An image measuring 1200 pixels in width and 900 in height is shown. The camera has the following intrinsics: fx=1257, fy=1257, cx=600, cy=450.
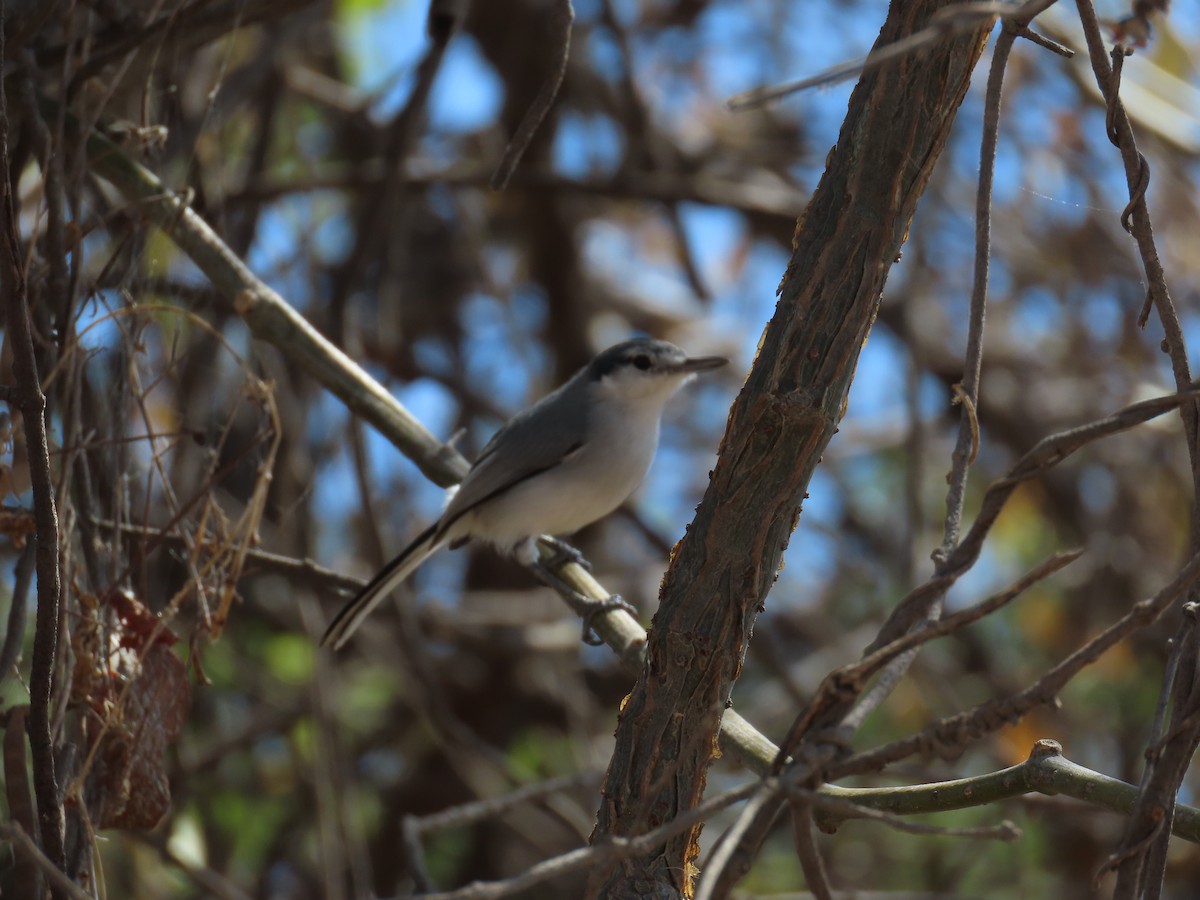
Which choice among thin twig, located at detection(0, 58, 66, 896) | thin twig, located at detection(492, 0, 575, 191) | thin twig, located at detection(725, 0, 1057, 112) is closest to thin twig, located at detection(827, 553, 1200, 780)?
thin twig, located at detection(725, 0, 1057, 112)

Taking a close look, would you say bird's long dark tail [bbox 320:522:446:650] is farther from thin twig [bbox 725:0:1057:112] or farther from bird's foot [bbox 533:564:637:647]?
thin twig [bbox 725:0:1057:112]

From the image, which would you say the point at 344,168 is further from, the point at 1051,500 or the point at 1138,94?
the point at 1051,500

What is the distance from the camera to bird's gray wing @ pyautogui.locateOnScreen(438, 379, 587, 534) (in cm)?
427

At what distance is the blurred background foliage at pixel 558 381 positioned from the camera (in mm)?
4203

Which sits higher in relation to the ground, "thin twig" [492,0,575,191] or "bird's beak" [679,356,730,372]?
"bird's beak" [679,356,730,372]

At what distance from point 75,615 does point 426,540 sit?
180 cm

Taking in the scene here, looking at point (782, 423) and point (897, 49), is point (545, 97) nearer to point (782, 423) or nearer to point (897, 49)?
point (782, 423)

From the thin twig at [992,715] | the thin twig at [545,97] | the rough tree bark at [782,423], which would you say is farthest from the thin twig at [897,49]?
the thin twig at [545,97]

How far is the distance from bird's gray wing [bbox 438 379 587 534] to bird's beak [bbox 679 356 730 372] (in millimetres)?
393

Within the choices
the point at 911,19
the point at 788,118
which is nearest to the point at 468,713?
the point at 788,118

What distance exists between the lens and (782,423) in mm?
1567

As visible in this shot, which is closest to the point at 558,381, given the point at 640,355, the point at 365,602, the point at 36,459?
the point at 640,355

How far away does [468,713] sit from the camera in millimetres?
5465

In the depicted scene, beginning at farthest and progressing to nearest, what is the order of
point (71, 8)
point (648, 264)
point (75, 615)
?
point (648, 264) → point (71, 8) → point (75, 615)
